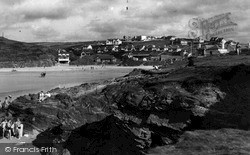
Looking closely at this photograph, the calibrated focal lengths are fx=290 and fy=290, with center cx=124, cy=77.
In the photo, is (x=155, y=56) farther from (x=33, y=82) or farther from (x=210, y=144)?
(x=210, y=144)

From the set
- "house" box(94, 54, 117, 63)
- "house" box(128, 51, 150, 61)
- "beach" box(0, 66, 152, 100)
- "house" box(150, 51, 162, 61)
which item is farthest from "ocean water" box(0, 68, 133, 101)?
"house" box(94, 54, 117, 63)

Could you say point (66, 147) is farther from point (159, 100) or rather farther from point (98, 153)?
point (159, 100)

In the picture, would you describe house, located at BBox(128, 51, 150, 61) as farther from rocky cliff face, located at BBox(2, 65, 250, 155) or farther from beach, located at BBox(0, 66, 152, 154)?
rocky cliff face, located at BBox(2, 65, 250, 155)

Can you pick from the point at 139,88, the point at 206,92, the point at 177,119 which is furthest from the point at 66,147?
the point at 206,92

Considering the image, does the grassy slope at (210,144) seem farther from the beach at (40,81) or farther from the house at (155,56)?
the house at (155,56)

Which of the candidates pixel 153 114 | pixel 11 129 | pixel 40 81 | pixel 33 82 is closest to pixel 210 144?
pixel 153 114

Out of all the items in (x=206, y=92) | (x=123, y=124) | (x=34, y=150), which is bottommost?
(x=34, y=150)
